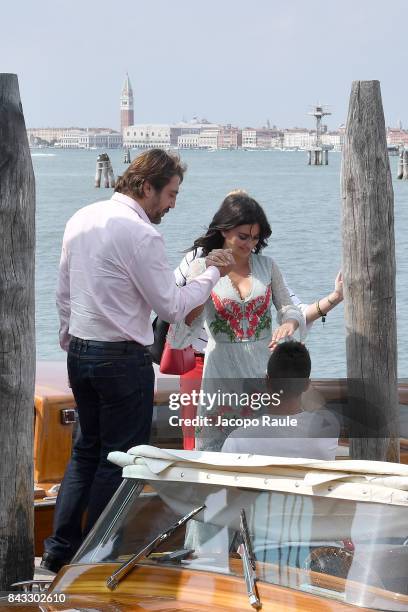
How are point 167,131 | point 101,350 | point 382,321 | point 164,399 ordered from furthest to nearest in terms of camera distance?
1. point 167,131
2. point 164,399
3. point 382,321
4. point 101,350

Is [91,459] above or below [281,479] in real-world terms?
below

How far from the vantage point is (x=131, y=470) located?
13.4ft

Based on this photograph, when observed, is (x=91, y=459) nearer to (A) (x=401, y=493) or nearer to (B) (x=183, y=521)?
(B) (x=183, y=521)

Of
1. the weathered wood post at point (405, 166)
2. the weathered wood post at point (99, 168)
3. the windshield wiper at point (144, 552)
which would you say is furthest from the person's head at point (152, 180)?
the weathered wood post at point (405, 166)

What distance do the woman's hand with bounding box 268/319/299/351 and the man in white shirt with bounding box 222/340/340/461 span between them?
2.29 feet

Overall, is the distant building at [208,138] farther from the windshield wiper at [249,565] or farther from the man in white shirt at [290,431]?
the windshield wiper at [249,565]

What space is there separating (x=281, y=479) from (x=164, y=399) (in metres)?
3.44

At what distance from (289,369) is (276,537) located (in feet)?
4.31

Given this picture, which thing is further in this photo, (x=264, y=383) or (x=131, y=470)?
(x=264, y=383)

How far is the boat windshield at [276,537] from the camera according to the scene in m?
3.61

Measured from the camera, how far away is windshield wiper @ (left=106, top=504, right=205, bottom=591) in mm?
3895

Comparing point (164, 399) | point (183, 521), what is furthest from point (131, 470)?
point (164, 399)

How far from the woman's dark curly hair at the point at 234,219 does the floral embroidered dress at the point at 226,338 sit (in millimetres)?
129

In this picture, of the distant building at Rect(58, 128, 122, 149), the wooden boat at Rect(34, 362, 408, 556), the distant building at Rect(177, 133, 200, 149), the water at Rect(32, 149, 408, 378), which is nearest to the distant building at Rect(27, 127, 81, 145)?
the distant building at Rect(58, 128, 122, 149)
